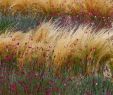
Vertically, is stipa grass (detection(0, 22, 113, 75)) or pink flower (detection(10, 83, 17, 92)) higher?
stipa grass (detection(0, 22, 113, 75))

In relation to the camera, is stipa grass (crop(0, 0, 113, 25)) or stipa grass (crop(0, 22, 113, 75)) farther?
stipa grass (crop(0, 0, 113, 25))

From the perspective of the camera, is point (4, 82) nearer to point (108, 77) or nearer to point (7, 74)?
point (7, 74)

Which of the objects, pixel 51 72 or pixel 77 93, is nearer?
pixel 77 93

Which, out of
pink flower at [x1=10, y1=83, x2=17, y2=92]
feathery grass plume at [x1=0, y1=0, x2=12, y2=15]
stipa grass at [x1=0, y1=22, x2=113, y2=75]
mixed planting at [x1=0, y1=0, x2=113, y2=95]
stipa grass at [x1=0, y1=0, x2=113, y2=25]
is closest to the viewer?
pink flower at [x1=10, y1=83, x2=17, y2=92]

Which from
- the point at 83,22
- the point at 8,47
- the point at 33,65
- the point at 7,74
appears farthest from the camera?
the point at 83,22

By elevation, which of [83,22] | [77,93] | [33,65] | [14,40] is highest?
[83,22]

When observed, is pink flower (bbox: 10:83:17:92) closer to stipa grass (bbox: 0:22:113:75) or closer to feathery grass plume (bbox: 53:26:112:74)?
stipa grass (bbox: 0:22:113:75)

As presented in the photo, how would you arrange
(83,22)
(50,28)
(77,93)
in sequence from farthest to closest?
(83,22) < (50,28) < (77,93)

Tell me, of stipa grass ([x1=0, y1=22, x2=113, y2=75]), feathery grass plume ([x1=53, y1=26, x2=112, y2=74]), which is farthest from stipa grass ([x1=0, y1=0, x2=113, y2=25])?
feathery grass plume ([x1=53, y1=26, x2=112, y2=74])

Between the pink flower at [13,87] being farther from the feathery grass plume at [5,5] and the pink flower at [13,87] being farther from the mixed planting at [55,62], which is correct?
the feathery grass plume at [5,5]

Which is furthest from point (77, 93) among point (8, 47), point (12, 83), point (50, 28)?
point (50, 28)
